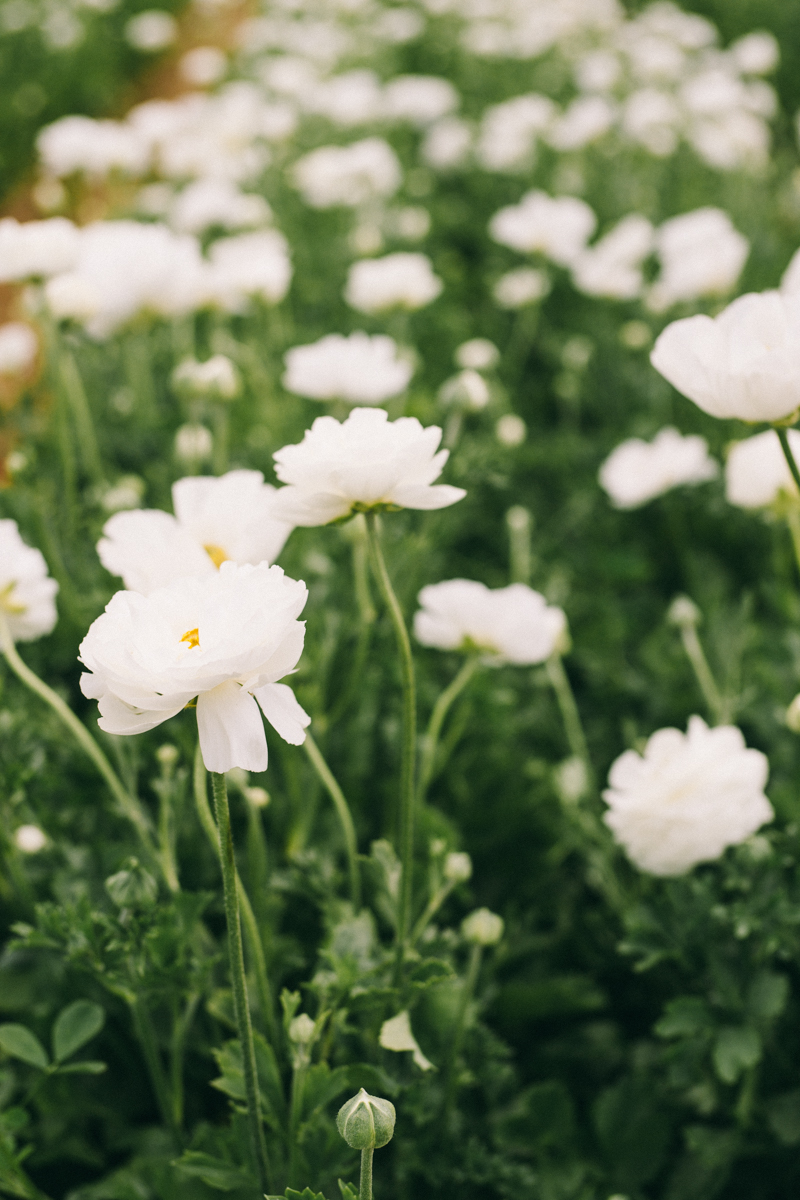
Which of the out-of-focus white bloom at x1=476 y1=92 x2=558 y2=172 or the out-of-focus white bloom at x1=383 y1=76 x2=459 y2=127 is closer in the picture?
the out-of-focus white bloom at x1=476 y1=92 x2=558 y2=172

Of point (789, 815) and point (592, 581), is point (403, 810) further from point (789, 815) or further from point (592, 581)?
point (592, 581)

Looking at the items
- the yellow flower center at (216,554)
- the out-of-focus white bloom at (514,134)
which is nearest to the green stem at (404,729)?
the yellow flower center at (216,554)

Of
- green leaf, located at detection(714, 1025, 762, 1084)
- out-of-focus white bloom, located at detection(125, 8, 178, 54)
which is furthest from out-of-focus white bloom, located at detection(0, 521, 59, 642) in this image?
out-of-focus white bloom, located at detection(125, 8, 178, 54)

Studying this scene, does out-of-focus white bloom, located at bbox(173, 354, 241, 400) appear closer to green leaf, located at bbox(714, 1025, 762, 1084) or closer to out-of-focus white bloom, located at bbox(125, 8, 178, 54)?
green leaf, located at bbox(714, 1025, 762, 1084)

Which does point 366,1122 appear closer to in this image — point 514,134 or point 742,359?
point 742,359

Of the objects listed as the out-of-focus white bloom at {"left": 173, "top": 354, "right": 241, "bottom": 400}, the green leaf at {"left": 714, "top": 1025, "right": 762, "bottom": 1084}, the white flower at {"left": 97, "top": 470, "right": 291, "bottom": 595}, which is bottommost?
the green leaf at {"left": 714, "top": 1025, "right": 762, "bottom": 1084}

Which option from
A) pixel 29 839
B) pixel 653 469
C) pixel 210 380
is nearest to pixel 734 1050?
pixel 29 839
